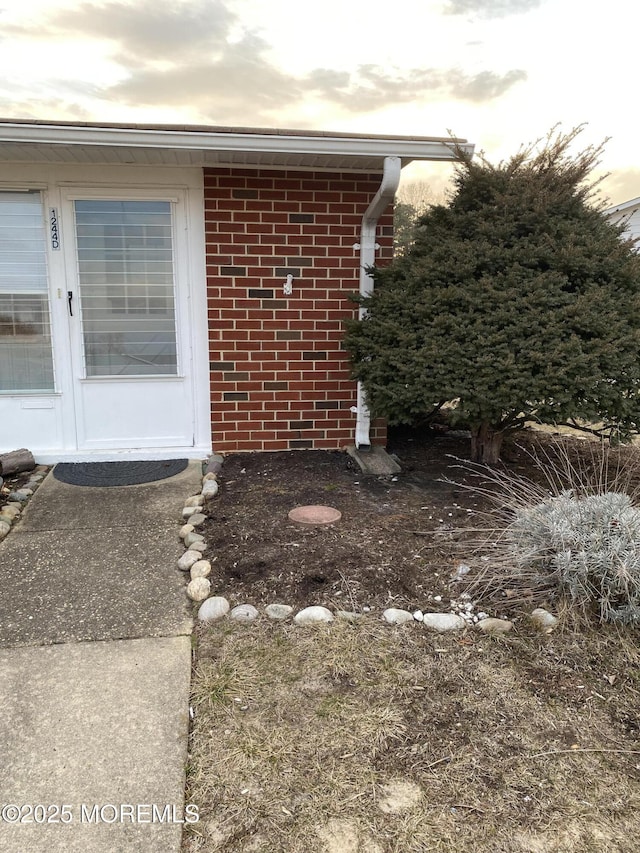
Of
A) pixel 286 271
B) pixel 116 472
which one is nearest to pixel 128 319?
pixel 116 472

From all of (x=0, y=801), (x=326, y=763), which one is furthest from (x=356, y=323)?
(x=0, y=801)

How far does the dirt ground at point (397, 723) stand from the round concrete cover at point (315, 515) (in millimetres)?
385

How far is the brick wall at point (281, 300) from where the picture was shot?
445 cm

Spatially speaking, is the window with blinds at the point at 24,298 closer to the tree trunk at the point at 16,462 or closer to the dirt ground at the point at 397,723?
the tree trunk at the point at 16,462

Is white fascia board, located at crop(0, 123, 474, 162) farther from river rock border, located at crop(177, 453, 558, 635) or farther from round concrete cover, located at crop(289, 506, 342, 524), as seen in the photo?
river rock border, located at crop(177, 453, 558, 635)

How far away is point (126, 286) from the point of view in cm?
448

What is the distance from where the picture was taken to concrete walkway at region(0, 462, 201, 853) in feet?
4.59

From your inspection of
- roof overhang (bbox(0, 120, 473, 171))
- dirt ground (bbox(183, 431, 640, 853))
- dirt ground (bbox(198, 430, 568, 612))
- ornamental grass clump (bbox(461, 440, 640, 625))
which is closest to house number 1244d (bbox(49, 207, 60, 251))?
roof overhang (bbox(0, 120, 473, 171))

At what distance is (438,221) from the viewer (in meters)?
4.04

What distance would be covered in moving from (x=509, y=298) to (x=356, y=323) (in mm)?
1207

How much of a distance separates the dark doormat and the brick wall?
1.60 feet

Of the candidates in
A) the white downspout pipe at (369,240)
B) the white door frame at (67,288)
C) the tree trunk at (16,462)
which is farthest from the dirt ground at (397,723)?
the tree trunk at (16,462)

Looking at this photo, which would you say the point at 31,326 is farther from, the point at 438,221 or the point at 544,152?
the point at 544,152

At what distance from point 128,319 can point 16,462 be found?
4.72ft
